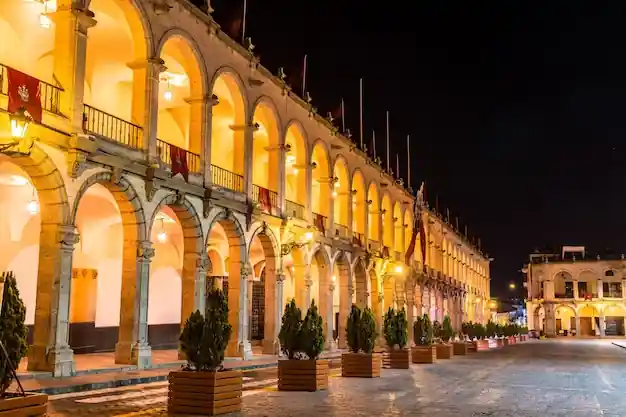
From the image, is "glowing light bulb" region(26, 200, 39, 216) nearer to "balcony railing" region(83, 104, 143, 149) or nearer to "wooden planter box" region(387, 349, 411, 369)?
"balcony railing" region(83, 104, 143, 149)

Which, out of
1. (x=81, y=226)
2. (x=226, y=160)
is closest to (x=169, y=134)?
(x=226, y=160)

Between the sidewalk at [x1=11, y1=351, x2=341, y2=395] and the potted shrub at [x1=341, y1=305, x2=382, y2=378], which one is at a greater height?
the potted shrub at [x1=341, y1=305, x2=382, y2=378]

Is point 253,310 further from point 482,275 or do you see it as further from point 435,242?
point 482,275

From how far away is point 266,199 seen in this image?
27547mm

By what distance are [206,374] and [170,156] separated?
1147cm

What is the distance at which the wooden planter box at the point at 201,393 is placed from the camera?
11.0 meters

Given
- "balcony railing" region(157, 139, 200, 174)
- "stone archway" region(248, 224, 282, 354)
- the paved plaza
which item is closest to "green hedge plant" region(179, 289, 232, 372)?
the paved plaza

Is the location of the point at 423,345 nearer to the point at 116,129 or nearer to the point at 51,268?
the point at 116,129

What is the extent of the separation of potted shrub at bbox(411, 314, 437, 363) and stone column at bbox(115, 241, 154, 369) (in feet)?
33.1

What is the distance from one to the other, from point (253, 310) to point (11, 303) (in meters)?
24.8

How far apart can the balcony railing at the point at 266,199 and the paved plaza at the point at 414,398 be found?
365 inches

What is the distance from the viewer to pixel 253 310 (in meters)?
33.0

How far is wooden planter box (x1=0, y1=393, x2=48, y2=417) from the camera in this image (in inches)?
296

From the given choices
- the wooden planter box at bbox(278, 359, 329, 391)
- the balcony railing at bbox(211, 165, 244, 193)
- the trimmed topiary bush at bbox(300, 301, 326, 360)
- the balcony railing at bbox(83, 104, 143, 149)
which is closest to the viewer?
the wooden planter box at bbox(278, 359, 329, 391)
